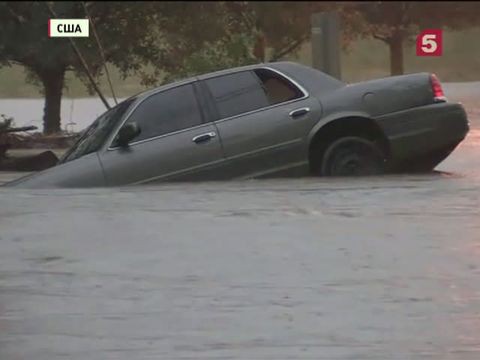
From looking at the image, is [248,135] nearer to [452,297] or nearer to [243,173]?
[243,173]

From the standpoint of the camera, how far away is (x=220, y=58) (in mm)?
17625

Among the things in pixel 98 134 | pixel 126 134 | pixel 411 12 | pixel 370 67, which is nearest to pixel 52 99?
pixel 370 67

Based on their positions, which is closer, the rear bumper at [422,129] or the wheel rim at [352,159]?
the rear bumper at [422,129]

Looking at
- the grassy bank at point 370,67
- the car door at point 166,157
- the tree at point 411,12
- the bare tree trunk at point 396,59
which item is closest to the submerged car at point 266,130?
the car door at point 166,157

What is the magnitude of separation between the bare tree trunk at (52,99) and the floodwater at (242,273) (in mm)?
14943

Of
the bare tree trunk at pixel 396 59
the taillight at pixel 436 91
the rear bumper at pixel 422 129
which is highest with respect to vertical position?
the bare tree trunk at pixel 396 59

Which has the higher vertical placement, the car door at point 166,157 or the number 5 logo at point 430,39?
the number 5 logo at point 430,39

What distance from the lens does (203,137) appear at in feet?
30.5

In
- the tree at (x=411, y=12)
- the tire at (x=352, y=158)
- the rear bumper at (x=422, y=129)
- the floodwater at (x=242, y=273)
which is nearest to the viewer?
the tree at (x=411, y=12)

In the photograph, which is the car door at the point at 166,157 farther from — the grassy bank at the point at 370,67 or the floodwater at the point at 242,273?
the grassy bank at the point at 370,67

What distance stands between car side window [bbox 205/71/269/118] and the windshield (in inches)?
34.6

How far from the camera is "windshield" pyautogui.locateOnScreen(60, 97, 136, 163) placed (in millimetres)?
9539

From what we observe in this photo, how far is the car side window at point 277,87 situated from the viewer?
9523 millimetres

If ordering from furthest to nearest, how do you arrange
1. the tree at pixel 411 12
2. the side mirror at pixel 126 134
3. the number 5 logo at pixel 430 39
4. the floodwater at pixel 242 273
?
the side mirror at pixel 126 134 → the floodwater at pixel 242 273 → the number 5 logo at pixel 430 39 → the tree at pixel 411 12
